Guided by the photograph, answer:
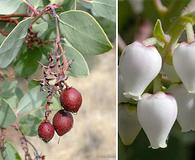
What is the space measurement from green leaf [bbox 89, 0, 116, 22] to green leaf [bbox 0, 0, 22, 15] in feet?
0.55

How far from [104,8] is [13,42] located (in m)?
Answer: 0.23

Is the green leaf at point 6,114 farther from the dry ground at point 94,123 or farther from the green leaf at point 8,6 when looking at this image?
the dry ground at point 94,123

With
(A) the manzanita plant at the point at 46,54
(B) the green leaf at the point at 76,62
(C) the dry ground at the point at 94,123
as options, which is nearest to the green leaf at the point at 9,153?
(A) the manzanita plant at the point at 46,54

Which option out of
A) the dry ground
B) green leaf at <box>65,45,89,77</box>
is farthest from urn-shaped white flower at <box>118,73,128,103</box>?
the dry ground

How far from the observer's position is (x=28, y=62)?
4.27ft

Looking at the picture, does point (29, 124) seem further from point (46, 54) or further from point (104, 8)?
point (104, 8)

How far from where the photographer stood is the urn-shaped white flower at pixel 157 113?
104cm

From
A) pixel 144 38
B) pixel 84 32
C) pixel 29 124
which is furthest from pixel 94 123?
pixel 84 32

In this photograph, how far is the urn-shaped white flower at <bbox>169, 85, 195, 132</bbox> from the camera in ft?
3.51

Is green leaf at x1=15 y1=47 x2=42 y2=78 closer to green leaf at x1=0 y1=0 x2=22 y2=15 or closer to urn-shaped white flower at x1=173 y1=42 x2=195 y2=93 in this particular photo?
green leaf at x1=0 y1=0 x2=22 y2=15

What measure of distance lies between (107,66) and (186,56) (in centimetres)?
172

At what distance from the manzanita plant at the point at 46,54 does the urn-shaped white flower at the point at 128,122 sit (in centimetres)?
8

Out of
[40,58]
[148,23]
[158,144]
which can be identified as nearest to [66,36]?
[40,58]

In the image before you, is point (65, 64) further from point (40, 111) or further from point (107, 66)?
point (107, 66)
